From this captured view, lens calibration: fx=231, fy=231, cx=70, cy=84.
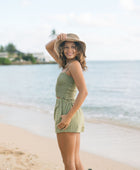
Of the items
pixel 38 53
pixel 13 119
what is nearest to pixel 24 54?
pixel 38 53

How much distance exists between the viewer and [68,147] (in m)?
2.36

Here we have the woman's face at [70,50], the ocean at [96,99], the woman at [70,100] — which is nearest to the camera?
the woman at [70,100]

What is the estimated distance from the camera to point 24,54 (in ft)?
389

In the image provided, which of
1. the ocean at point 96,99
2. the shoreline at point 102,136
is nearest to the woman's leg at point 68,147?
the ocean at point 96,99

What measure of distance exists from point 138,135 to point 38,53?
128419 mm

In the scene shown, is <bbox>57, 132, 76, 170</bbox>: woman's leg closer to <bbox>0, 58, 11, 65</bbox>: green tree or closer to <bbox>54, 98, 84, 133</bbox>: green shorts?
<bbox>54, 98, 84, 133</bbox>: green shorts

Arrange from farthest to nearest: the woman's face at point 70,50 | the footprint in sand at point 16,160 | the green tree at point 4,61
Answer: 1. the green tree at point 4,61
2. the footprint in sand at point 16,160
3. the woman's face at point 70,50

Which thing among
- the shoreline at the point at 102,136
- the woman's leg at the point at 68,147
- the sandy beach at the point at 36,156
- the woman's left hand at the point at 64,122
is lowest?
the shoreline at the point at 102,136

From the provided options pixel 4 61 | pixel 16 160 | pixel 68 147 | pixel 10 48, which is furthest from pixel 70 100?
pixel 10 48

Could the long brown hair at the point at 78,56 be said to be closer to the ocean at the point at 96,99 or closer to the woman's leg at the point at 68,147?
the ocean at the point at 96,99

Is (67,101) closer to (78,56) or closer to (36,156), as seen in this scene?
(78,56)

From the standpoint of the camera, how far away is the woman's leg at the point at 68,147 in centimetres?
235

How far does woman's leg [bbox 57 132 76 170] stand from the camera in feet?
7.72

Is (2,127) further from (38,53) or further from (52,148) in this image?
(38,53)
